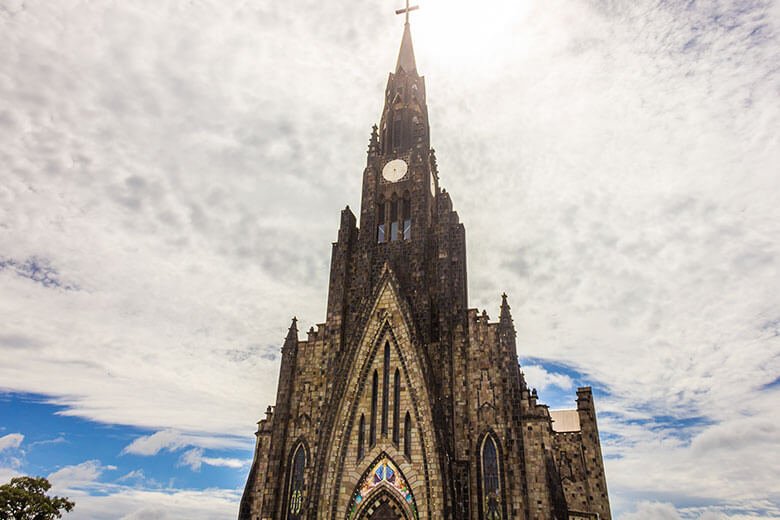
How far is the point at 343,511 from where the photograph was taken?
27656mm

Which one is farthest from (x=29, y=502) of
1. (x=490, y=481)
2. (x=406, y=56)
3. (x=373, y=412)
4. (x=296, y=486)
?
(x=406, y=56)

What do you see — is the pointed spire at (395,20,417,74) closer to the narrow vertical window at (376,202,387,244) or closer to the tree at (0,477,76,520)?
the narrow vertical window at (376,202,387,244)

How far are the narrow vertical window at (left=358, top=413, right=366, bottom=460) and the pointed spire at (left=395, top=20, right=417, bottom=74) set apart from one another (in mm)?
30300

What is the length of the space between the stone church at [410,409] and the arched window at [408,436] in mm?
77

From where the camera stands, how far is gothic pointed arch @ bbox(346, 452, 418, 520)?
27.1 m

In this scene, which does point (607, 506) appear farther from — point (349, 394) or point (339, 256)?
point (339, 256)

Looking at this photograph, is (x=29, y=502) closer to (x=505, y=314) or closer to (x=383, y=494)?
(x=383, y=494)

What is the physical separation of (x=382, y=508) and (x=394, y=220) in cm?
1857

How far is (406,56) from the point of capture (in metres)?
47.8

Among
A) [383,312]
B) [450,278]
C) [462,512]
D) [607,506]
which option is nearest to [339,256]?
[383,312]

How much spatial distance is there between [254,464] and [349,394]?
741 cm

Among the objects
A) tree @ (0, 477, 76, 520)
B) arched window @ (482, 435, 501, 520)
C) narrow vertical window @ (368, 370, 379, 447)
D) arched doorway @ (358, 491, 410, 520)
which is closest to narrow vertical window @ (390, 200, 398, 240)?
narrow vertical window @ (368, 370, 379, 447)

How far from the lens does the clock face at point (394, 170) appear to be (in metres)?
38.4

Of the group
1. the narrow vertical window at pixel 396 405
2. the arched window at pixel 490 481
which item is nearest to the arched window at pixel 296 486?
the narrow vertical window at pixel 396 405
